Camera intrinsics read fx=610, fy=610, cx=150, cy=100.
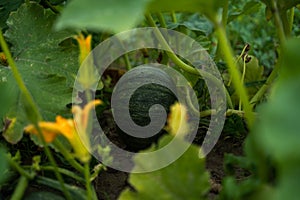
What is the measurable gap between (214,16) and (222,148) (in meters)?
0.78

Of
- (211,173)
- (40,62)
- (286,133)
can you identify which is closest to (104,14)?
(286,133)

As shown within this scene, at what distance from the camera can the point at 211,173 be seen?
144 cm

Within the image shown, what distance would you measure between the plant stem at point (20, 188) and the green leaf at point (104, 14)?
406mm

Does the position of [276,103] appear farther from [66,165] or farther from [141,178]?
[66,165]

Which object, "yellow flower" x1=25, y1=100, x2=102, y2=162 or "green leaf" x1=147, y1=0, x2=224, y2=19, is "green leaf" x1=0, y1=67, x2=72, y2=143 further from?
"green leaf" x1=147, y1=0, x2=224, y2=19

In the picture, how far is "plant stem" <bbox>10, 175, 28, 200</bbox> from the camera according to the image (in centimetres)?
106

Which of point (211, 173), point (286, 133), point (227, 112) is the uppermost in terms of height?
point (286, 133)

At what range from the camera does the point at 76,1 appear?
79 centimetres

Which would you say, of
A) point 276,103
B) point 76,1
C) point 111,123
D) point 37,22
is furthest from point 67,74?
point 276,103

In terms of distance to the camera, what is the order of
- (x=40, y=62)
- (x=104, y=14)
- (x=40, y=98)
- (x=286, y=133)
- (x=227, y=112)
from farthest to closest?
→ (x=227, y=112) < (x=40, y=62) < (x=40, y=98) < (x=104, y=14) < (x=286, y=133)

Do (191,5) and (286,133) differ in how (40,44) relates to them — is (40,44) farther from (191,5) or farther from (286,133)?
(286,133)

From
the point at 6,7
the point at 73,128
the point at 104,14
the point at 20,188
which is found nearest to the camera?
the point at 104,14

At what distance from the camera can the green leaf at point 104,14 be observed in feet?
2.44

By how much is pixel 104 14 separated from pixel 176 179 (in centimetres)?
29
